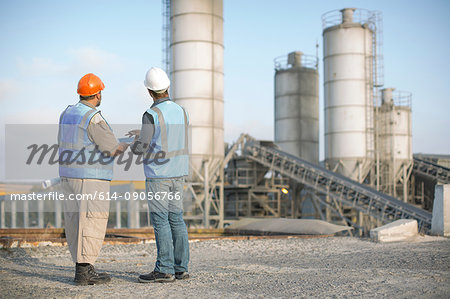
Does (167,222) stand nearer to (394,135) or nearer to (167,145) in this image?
(167,145)

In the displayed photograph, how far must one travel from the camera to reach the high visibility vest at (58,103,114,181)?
454cm

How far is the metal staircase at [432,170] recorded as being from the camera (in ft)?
99.7

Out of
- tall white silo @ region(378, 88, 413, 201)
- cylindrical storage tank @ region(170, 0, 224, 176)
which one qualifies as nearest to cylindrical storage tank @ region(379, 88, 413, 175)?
tall white silo @ region(378, 88, 413, 201)

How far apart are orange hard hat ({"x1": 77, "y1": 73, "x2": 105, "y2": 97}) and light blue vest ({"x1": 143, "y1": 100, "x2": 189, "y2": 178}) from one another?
60cm

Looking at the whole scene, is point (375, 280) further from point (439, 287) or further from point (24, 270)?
point (24, 270)

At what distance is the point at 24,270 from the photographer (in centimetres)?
552

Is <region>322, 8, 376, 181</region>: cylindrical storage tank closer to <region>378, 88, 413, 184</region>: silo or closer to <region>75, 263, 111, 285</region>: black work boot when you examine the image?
<region>378, 88, 413, 184</region>: silo

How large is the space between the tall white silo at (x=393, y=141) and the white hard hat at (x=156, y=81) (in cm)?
2858

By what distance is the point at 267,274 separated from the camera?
4.94m

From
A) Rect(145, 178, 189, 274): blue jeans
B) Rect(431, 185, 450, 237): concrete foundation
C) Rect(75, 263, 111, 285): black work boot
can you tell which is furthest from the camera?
Rect(431, 185, 450, 237): concrete foundation

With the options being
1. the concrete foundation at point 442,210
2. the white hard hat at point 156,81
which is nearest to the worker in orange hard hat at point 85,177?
the white hard hat at point 156,81

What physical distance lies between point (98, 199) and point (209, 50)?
2012 centimetres

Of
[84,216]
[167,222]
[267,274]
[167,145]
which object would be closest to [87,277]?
[84,216]

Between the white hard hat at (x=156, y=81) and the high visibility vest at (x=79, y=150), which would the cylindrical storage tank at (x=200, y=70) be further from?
the high visibility vest at (x=79, y=150)
